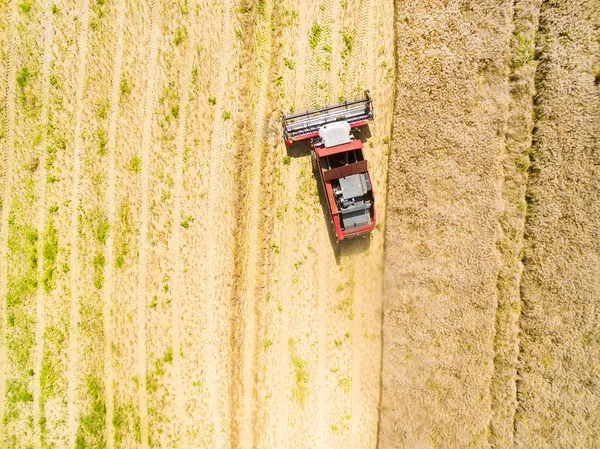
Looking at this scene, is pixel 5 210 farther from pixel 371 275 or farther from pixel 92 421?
pixel 371 275

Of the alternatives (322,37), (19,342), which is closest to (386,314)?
(322,37)

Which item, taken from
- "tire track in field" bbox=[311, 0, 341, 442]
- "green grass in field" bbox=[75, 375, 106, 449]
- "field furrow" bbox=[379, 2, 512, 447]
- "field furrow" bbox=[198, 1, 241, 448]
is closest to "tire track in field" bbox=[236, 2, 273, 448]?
"field furrow" bbox=[198, 1, 241, 448]

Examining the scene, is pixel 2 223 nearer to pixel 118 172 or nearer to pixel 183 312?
pixel 118 172

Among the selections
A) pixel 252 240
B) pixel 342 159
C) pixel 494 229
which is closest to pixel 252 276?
pixel 252 240

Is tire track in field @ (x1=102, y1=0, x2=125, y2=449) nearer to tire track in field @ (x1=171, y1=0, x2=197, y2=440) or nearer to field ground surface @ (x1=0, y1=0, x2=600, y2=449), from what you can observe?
field ground surface @ (x1=0, y1=0, x2=600, y2=449)

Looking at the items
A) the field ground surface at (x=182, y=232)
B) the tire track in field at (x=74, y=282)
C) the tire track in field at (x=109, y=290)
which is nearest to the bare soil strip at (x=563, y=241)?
the field ground surface at (x=182, y=232)

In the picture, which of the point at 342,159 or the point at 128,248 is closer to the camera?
the point at 342,159
